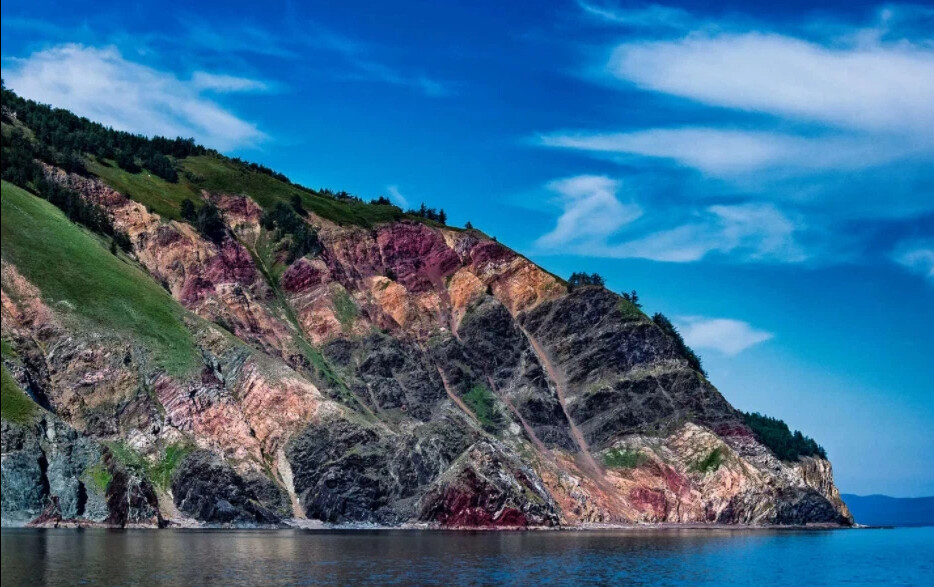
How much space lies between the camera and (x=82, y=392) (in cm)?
11288

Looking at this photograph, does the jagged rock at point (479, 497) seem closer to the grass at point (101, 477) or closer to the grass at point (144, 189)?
the grass at point (101, 477)

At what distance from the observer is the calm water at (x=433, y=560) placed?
57562 mm

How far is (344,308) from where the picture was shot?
18688 centimetres

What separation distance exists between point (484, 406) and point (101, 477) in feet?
330

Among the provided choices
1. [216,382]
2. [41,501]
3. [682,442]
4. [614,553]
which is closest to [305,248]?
[216,382]

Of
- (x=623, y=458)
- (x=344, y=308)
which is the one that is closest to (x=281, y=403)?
(x=344, y=308)

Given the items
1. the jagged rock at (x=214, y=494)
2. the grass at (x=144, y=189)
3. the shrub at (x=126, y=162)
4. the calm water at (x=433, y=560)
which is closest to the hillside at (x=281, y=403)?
the jagged rock at (x=214, y=494)

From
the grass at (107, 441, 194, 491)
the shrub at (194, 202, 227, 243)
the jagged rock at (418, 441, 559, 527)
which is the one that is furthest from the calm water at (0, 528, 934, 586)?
the shrub at (194, 202, 227, 243)

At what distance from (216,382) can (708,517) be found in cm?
10253

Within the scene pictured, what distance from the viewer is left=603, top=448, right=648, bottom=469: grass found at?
181625mm

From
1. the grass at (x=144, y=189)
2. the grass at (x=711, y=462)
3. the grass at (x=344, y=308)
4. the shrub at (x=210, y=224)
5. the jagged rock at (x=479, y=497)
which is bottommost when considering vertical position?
the jagged rock at (x=479, y=497)

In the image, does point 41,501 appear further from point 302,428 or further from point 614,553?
point 302,428

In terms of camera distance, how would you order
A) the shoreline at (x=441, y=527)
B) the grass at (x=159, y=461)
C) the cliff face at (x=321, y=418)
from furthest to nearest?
the grass at (x=159, y=461), the cliff face at (x=321, y=418), the shoreline at (x=441, y=527)

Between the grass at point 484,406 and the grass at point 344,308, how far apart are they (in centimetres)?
2888
